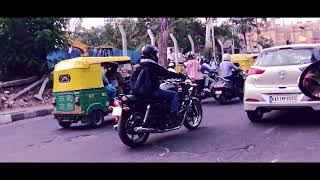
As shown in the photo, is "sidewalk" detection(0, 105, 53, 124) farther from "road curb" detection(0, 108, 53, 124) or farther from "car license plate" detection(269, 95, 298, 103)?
"car license plate" detection(269, 95, 298, 103)

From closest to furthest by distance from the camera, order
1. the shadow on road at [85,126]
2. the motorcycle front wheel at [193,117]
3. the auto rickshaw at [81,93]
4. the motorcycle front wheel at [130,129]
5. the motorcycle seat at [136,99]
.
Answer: the motorcycle front wheel at [130,129] < the motorcycle seat at [136,99] < the motorcycle front wheel at [193,117] < the auto rickshaw at [81,93] < the shadow on road at [85,126]

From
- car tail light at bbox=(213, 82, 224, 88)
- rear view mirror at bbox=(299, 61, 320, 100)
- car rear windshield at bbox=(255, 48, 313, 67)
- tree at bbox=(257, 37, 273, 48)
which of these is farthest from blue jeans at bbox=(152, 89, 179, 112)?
tree at bbox=(257, 37, 273, 48)

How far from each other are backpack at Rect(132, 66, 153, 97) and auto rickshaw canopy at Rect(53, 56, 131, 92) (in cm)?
248

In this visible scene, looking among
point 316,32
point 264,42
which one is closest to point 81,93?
point 264,42

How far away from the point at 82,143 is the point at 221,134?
2.38 metres

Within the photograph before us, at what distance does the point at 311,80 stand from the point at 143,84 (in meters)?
2.90

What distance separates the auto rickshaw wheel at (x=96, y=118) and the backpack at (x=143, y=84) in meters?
2.63

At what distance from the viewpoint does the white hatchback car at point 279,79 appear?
7.03 meters

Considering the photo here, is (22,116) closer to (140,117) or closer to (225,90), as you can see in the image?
(225,90)

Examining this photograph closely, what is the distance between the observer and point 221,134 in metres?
7.11

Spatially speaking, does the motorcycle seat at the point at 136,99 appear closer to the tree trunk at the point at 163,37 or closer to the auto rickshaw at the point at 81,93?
the auto rickshaw at the point at 81,93

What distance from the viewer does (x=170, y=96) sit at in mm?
Result: 6973

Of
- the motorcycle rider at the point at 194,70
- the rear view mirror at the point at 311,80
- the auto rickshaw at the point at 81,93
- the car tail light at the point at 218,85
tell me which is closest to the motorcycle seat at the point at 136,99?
the auto rickshaw at the point at 81,93

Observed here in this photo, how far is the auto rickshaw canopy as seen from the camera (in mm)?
8789
